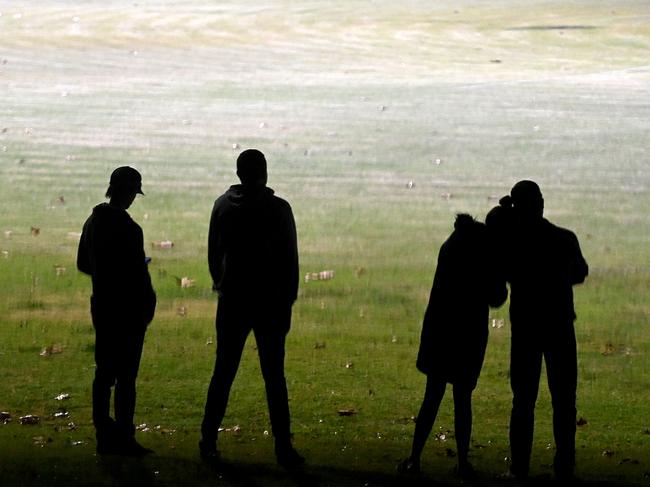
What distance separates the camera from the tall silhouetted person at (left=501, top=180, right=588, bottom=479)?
24.5 ft

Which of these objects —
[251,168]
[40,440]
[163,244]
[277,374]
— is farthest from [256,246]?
[163,244]

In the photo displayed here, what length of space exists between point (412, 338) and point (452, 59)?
21676 millimetres

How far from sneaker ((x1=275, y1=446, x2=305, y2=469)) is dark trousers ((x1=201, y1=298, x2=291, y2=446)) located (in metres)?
0.04

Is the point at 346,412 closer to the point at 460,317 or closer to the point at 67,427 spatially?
the point at 67,427

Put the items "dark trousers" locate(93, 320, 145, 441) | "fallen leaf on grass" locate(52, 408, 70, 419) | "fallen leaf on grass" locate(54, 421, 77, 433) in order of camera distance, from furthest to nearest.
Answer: "fallen leaf on grass" locate(52, 408, 70, 419) < "fallen leaf on grass" locate(54, 421, 77, 433) < "dark trousers" locate(93, 320, 145, 441)

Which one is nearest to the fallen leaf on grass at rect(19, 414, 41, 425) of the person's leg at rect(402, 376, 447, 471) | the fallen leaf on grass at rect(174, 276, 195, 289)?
the person's leg at rect(402, 376, 447, 471)

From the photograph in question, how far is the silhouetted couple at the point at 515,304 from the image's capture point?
7.44m

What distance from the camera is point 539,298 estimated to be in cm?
752

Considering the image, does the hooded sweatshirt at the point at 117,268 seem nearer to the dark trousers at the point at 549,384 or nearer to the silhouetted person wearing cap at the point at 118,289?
the silhouetted person wearing cap at the point at 118,289

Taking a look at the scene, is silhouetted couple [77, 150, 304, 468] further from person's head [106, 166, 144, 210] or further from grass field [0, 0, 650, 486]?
grass field [0, 0, 650, 486]

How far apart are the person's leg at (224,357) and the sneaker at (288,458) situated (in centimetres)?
38

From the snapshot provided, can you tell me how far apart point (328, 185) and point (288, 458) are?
12595mm

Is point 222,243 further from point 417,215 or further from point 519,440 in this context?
point 417,215

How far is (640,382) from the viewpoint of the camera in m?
10.8
